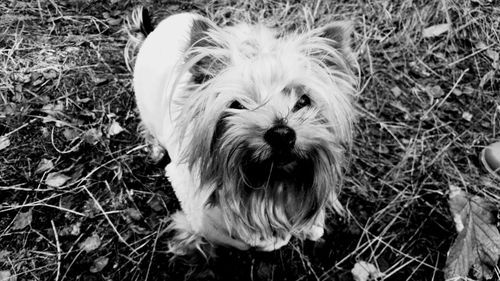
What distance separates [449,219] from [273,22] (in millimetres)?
1888

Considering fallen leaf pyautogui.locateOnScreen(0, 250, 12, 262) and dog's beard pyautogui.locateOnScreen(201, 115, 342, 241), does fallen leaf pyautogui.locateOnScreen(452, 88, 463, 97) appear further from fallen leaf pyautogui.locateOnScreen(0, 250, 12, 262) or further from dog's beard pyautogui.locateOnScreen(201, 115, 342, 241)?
fallen leaf pyautogui.locateOnScreen(0, 250, 12, 262)

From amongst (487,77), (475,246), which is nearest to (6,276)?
(475,246)

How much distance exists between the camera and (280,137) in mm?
1314

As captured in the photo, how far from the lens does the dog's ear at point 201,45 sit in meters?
1.59

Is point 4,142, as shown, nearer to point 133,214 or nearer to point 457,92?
point 133,214

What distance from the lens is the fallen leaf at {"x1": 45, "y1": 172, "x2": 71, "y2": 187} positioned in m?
2.41

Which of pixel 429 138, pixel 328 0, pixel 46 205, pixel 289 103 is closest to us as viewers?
pixel 289 103

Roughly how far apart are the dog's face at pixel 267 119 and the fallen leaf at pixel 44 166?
127 centimetres

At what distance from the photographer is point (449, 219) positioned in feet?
7.43

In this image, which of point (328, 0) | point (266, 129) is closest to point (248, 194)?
→ point (266, 129)

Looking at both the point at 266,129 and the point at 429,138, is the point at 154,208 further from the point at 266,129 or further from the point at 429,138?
the point at 429,138

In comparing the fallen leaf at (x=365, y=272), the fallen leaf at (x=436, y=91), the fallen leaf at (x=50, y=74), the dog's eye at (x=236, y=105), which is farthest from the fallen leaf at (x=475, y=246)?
the fallen leaf at (x=50, y=74)

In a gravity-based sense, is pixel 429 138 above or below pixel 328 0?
below

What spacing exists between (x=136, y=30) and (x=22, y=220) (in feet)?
4.68
